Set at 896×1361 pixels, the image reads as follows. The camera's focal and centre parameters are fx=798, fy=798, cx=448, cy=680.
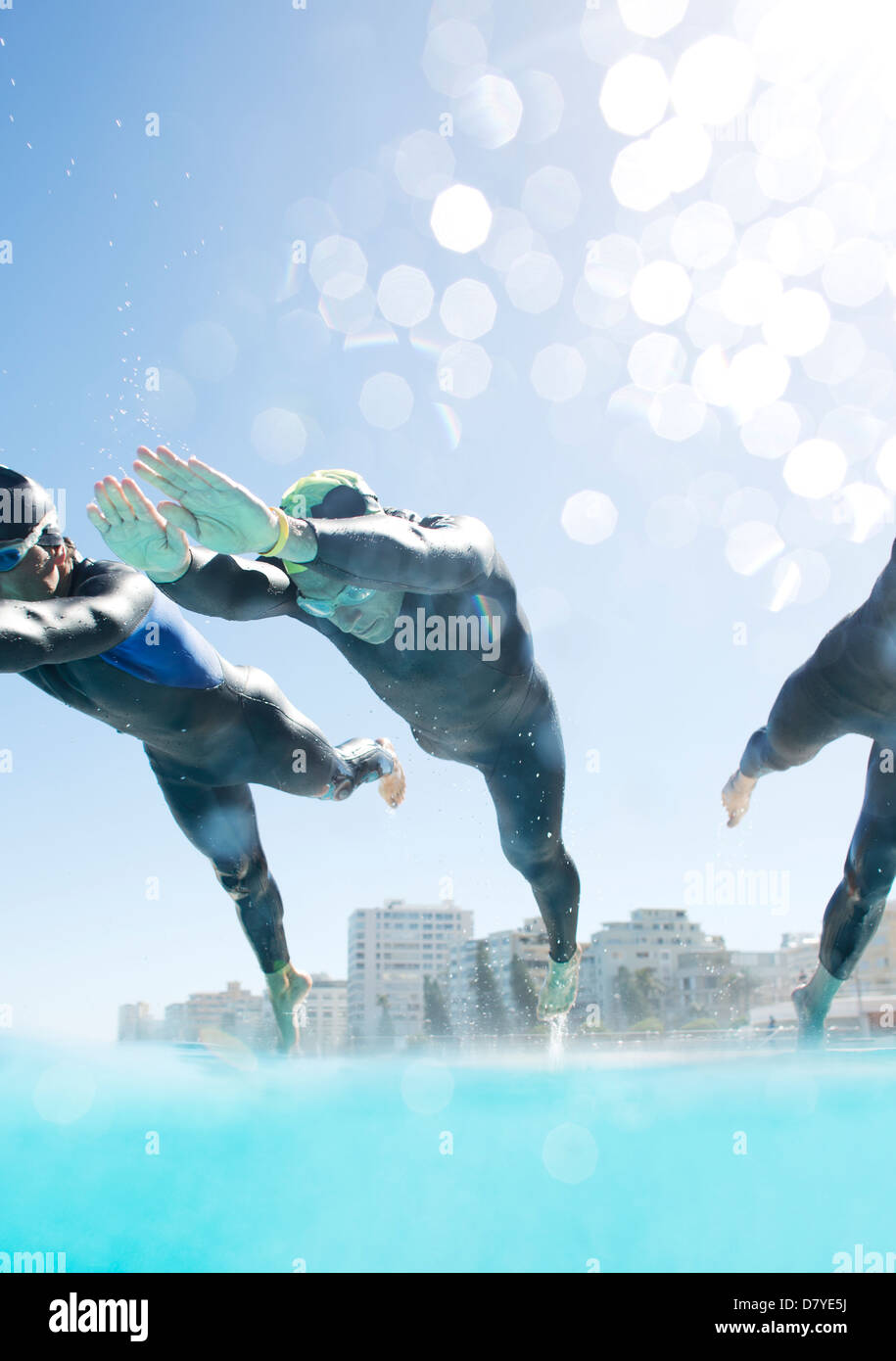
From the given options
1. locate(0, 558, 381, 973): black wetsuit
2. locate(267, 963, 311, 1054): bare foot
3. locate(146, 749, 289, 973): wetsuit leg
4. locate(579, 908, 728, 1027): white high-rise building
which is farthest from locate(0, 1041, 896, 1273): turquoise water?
locate(579, 908, 728, 1027): white high-rise building

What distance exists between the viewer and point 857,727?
5320 millimetres

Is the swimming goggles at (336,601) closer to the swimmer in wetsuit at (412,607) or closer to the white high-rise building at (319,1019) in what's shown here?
the swimmer in wetsuit at (412,607)

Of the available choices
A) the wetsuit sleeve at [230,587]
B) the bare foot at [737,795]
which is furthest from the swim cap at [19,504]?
the bare foot at [737,795]

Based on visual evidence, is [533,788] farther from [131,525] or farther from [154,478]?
[154,478]

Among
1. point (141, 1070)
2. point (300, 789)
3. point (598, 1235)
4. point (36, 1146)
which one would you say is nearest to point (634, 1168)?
point (598, 1235)

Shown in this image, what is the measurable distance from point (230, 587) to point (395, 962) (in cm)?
1688

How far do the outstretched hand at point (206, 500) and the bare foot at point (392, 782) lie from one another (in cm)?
319

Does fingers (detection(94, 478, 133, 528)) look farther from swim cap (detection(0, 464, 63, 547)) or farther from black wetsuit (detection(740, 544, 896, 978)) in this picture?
black wetsuit (detection(740, 544, 896, 978))

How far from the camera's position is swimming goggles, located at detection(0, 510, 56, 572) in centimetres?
368

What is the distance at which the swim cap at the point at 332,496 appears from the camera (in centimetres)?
389

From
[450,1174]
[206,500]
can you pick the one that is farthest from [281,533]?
[450,1174]

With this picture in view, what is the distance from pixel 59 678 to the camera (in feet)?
14.4

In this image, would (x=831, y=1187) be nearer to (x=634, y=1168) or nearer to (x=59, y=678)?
(x=634, y=1168)

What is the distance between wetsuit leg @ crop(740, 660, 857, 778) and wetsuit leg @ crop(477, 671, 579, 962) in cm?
171
